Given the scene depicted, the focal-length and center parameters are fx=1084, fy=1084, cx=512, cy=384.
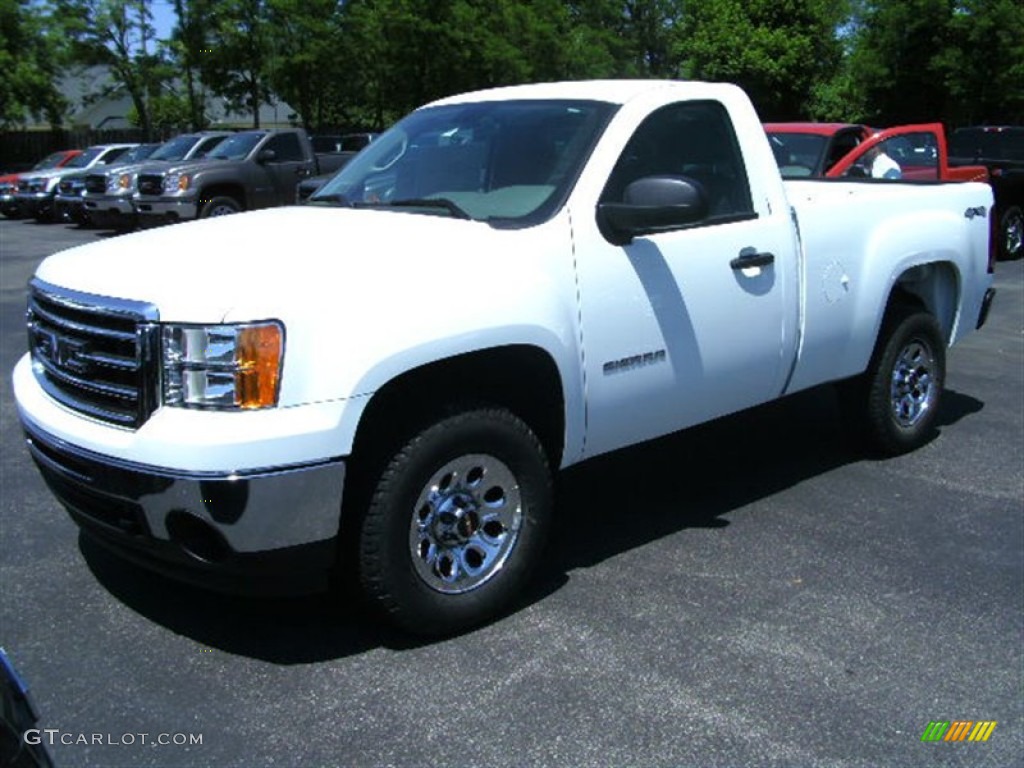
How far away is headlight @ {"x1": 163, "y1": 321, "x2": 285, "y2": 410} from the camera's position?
132 inches

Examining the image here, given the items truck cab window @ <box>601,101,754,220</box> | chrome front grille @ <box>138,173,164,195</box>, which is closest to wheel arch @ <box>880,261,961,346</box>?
truck cab window @ <box>601,101,754,220</box>

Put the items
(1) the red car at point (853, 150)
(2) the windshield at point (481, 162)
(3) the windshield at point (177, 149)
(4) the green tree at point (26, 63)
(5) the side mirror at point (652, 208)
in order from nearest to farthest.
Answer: (5) the side mirror at point (652, 208), (2) the windshield at point (481, 162), (1) the red car at point (853, 150), (3) the windshield at point (177, 149), (4) the green tree at point (26, 63)

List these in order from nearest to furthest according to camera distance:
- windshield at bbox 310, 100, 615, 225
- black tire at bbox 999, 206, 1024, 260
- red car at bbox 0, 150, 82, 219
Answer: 1. windshield at bbox 310, 100, 615, 225
2. black tire at bbox 999, 206, 1024, 260
3. red car at bbox 0, 150, 82, 219

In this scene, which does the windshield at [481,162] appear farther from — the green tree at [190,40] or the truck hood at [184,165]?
the green tree at [190,40]

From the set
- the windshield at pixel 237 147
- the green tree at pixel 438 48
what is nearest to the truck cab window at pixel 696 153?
the windshield at pixel 237 147

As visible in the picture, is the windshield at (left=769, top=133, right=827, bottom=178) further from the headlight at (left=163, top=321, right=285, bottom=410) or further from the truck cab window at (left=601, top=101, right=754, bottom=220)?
the headlight at (left=163, top=321, right=285, bottom=410)

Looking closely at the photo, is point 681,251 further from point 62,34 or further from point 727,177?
point 62,34

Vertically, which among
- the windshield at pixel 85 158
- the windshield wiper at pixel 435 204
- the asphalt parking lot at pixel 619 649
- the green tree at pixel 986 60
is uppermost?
the green tree at pixel 986 60

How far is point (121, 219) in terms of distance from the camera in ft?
60.6

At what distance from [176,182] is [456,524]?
1431 centimetres

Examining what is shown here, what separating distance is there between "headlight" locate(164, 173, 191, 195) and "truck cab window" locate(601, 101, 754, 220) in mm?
13282

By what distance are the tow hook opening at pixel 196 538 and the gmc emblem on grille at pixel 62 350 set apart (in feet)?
2.19

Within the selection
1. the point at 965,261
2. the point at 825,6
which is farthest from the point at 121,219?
the point at 825,6

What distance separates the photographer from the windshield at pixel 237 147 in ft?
58.7
